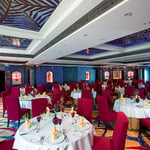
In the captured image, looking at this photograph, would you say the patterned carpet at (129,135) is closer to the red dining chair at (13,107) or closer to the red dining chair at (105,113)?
the red dining chair at (105,113)

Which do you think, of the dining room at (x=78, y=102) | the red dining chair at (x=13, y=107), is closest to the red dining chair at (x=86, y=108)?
the dining room at (x=78, y=102)

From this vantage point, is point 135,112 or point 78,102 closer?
point 78,102

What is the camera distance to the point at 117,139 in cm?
171

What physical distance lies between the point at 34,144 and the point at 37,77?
10.4 m

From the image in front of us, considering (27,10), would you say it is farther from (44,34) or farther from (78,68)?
(78,68)

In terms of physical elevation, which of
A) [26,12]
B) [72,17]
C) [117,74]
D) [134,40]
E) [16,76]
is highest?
[134,40]

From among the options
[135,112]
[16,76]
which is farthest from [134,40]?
[16,76]

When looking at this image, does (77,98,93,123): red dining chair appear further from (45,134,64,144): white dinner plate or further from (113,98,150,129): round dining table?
(113,98,150,129): round dining table

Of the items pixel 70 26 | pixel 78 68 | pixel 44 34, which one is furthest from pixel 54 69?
pixel 70 26

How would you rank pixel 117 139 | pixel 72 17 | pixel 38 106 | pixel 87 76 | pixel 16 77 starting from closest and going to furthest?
pixel 117 139
pixel 72 17
pixel 38 106
pixel 16 77
pixel 87 76

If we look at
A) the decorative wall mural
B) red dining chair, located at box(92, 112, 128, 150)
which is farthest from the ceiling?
the decorative wall mural

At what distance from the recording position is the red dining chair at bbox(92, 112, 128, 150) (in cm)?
166

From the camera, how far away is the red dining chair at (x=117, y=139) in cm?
166

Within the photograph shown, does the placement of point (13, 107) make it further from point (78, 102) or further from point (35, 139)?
point (35, 139)
